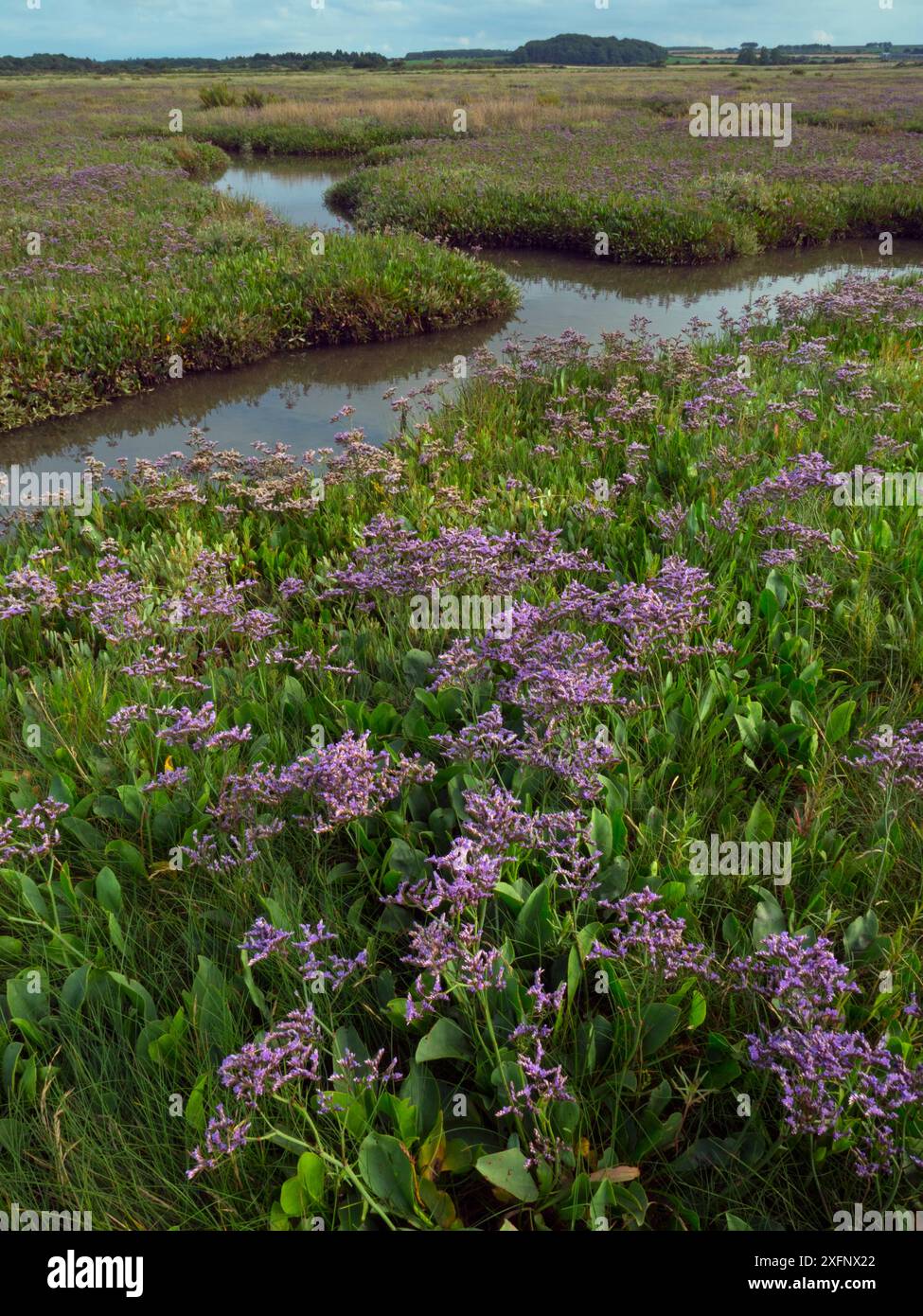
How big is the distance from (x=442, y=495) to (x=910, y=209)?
57.7ft

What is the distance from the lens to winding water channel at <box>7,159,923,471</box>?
9.98 m

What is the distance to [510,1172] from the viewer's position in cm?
216

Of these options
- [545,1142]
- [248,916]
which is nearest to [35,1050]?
[248,916]

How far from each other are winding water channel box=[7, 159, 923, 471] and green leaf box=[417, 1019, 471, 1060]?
7858 mm

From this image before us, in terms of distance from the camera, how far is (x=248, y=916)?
3061 millimetres

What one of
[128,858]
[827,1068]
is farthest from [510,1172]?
[128,858]

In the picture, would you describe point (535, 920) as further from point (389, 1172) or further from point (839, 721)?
point (839, 721)

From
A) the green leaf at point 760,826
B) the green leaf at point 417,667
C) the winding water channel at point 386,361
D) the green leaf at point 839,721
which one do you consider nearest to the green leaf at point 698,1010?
the green leaf at point 760,826

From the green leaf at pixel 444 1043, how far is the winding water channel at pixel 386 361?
786 cm

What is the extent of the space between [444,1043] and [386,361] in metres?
11.3

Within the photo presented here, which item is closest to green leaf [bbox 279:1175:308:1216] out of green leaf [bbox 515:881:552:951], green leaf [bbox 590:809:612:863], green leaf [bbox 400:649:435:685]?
green leaf [bbox 515:881:552:951]

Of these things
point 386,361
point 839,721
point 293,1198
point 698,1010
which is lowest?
point 293,1198

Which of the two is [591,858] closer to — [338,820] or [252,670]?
[338,820]

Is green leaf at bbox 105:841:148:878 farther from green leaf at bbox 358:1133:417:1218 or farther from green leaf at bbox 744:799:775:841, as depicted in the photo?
green leaf at bbox 744:799:775:841
